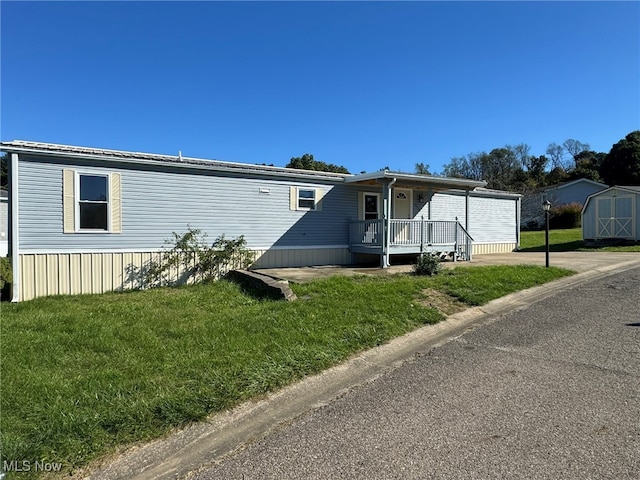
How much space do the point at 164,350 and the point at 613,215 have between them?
2389 cm

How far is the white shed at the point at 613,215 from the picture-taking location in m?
21.2

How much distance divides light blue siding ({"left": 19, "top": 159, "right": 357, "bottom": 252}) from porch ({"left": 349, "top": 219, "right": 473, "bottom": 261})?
694 millimetres

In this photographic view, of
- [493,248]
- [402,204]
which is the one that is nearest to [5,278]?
A: [402,204]

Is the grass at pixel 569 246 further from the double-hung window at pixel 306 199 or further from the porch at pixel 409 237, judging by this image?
the double-hung window at pixel 306 199

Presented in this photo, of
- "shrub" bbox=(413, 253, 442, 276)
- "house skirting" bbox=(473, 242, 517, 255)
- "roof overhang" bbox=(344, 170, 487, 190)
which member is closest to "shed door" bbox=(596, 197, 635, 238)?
"house skirting" bbox=(473, 242, 517, 255)

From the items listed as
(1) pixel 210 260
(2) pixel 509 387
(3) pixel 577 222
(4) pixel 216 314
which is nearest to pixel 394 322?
(2) pixel 509 387

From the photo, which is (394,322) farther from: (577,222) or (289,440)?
(577,222)

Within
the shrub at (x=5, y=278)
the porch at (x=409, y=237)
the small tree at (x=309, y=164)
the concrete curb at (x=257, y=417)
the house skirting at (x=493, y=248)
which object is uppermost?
the small tree at (x=309, y=164)

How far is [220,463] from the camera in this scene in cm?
299

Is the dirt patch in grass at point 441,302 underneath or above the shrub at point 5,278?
underneath

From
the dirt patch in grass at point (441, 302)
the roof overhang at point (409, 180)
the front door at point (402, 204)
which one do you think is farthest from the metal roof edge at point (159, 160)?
the dirt patch in grass at point (441, 302)

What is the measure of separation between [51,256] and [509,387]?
31.6ft

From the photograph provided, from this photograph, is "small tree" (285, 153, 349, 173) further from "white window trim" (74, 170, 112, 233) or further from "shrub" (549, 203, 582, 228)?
"white window trim" (74, 170, 112, 233)

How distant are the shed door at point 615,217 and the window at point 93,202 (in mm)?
23009
